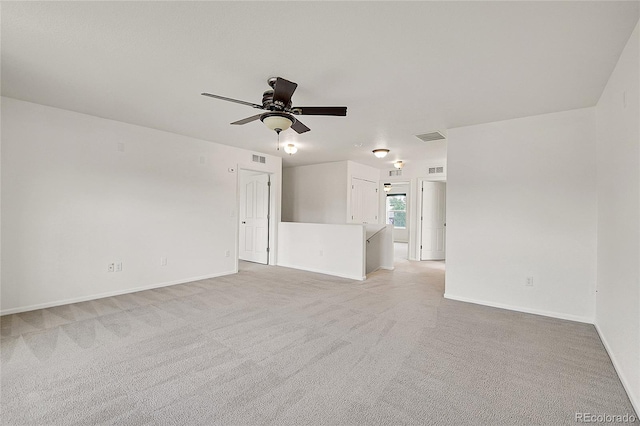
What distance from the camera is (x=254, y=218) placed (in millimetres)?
6832

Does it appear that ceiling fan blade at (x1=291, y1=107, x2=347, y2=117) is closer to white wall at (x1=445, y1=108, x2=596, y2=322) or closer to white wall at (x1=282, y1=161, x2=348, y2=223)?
white wall at (x1=445, y1=108, x2=596, y2=322)

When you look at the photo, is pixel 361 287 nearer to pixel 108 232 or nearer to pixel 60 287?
pixel 108 232

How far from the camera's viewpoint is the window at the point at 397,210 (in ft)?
40.1

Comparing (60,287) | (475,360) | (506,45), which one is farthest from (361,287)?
(60,287)

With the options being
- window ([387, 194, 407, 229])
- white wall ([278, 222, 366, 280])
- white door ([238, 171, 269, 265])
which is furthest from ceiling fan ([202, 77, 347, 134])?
window ([387, 194, 407, 229])

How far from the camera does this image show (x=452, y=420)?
1.65m

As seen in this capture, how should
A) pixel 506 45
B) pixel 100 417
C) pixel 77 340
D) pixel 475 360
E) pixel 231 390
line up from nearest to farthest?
pixel 100 417
pixel 231 390
pixel 506 45
pixel 475 360
pixel 77 340

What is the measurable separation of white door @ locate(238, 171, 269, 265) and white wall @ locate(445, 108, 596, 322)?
4.01 metres

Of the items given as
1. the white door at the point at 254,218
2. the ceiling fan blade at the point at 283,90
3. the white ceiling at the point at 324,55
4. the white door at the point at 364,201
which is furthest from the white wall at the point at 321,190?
the ceiling fan blade at the point at 283,90

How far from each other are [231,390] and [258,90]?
2.67m

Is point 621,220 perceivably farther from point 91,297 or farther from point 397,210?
point 397,210

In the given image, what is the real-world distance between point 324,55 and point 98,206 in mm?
3694

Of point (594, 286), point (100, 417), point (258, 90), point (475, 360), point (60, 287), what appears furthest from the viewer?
point (60, 287)

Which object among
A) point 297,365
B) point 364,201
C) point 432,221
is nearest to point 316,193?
point 364,201
